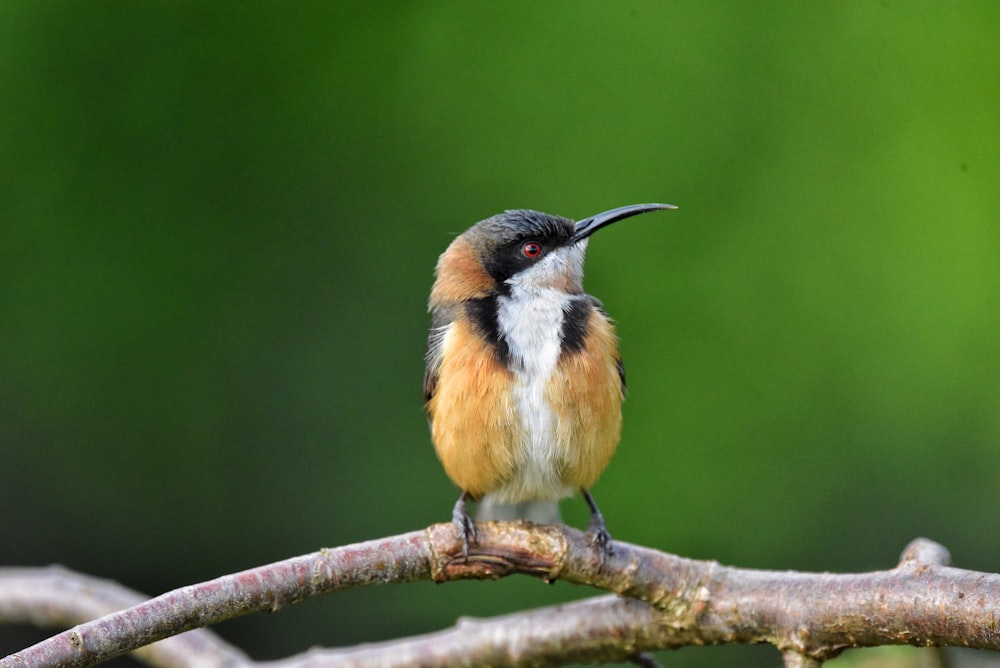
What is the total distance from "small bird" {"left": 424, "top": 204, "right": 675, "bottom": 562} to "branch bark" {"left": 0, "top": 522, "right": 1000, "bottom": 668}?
21 cm

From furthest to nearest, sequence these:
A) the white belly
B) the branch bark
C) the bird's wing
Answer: the bird's wing
the white belly
the branch bark

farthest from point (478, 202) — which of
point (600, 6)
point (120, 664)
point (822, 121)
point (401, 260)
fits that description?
point (120, 664)

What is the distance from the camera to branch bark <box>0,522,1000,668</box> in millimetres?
2820

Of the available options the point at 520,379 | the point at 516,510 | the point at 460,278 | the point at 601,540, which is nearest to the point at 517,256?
the point at 460,278

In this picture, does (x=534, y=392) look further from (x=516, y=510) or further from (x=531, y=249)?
(x=531, y=249)

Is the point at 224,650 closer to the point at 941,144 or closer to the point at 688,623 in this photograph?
the point at 688,623

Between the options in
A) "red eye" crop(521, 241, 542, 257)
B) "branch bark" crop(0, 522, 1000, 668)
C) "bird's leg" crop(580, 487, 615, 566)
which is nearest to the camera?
"branch bark" crop(0, 522, 1000, 668)

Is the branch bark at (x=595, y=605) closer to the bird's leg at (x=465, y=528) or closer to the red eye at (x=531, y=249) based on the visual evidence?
the bird's leg at (x=465, y=528)

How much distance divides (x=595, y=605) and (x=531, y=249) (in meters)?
1.55

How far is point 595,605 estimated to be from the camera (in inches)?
153

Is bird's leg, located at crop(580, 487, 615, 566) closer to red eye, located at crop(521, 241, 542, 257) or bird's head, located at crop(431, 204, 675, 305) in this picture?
bird's head, located at crop(431, 204, 675, 305)

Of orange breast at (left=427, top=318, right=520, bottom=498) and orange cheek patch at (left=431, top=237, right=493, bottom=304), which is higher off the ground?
orange cheek patch at (left=431, top=237, right=493, bottom=304)

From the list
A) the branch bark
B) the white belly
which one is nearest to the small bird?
the white belly

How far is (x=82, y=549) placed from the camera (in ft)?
21.1
